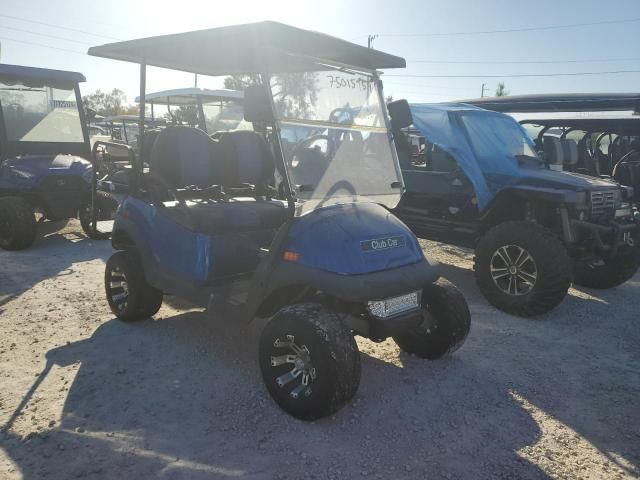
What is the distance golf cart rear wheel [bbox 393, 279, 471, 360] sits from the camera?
325 cm

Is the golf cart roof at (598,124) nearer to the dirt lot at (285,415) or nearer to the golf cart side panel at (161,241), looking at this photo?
the dirt lot at (285,415)

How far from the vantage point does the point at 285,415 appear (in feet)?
9.25

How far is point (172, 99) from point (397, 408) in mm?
10000

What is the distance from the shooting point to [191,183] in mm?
3797

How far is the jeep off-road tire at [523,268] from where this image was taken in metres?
4.43

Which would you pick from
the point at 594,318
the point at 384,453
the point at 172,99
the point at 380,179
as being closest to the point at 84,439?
the point at 384,453

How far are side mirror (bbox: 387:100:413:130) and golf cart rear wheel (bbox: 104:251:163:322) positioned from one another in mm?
2388

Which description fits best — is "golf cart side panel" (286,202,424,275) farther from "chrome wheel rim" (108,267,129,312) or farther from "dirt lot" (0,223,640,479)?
"chrome wheel rim" (108,267,129,312)

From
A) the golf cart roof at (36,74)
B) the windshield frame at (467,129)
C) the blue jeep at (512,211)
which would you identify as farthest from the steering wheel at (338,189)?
the golf cart roof at (36,74)

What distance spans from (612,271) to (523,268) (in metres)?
1.62

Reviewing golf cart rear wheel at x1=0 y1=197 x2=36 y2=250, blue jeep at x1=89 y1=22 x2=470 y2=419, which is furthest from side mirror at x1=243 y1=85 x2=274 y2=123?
golf cart rear wheel at x1=0 y1=197 x2=36 y2=250

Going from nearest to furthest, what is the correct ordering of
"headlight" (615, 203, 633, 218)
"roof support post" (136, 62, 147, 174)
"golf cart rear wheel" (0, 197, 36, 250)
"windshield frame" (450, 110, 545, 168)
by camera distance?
"roof support post" (136, 62, 147, 174) → "headlight" (615, 203, 633, 218) → "windshield frame" (450, 110, 545, 168) → "golf cart rear wheel" (0, 197, 36, 250)

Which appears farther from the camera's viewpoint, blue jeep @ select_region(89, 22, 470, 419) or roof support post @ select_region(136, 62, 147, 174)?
roof support post @ select_region(136, 62, 147, 174)

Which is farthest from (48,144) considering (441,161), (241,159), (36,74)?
(441,161)
